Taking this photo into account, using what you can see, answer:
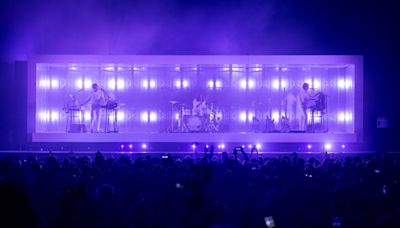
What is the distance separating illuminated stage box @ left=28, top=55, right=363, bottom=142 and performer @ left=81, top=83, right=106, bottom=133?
0.18m

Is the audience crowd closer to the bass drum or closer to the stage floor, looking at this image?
the stage floor

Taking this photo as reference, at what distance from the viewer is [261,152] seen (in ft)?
66.5

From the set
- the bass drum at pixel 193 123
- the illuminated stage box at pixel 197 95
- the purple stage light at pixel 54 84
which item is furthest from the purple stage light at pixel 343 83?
the purple stage light at pixel 54 84

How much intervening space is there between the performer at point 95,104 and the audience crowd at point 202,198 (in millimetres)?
11740

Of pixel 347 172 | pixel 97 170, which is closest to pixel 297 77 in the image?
pixel 347 172

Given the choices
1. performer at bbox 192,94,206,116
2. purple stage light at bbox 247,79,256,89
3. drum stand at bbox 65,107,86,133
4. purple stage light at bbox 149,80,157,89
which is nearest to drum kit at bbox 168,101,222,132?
performer at bbox 192,94,206,116

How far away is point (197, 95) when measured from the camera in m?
22.5

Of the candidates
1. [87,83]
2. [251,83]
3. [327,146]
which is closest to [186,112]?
[251,83]

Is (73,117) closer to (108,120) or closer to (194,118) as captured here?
(108,120)

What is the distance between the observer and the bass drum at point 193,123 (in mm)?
21641

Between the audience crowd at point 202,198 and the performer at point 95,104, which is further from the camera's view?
the performer at point 95,104

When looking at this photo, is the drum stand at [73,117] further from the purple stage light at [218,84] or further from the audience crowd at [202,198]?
the audience crowd at [202,198]

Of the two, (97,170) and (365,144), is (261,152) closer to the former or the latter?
(365,144)

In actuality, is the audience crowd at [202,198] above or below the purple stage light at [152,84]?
below
